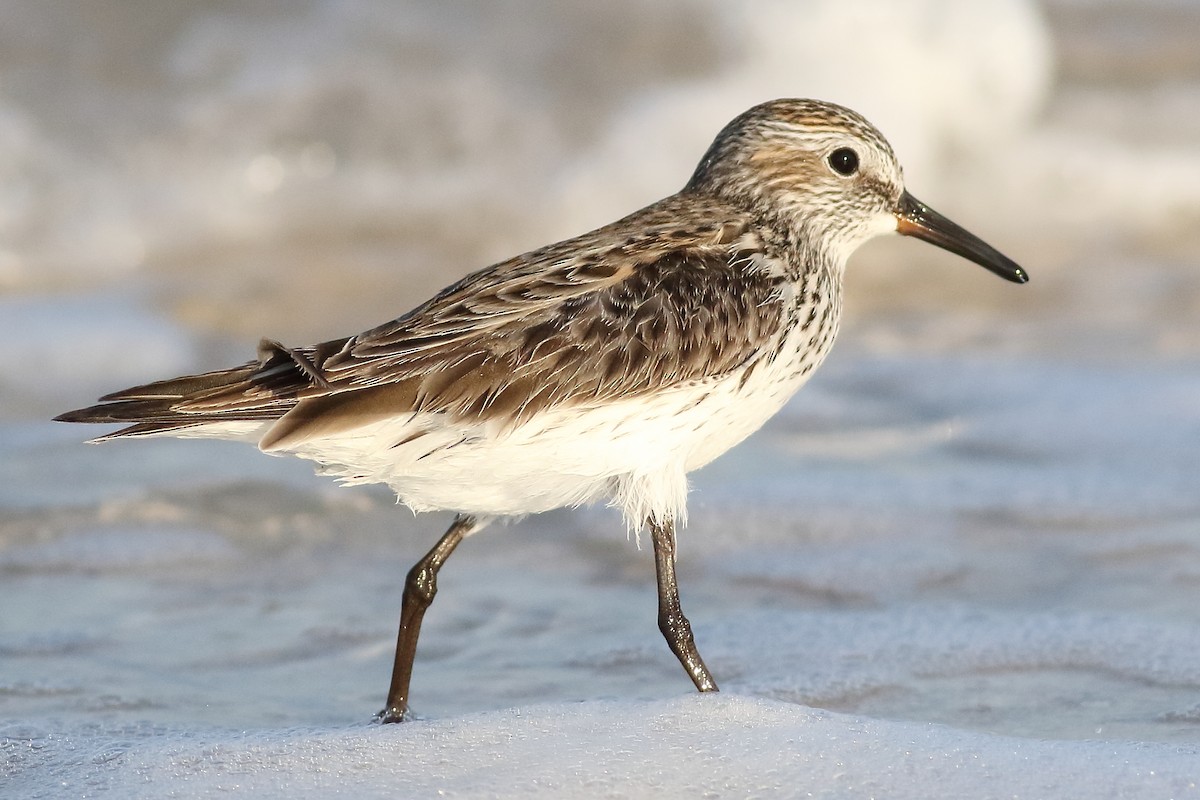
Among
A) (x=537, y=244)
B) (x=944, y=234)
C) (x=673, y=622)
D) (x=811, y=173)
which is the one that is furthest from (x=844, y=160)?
(x=537, y=244)

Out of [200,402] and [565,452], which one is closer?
[200,402]

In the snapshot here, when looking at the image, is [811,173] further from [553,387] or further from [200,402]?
[200,402]

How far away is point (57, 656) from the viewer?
5875 millimetres

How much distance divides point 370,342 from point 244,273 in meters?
6.63

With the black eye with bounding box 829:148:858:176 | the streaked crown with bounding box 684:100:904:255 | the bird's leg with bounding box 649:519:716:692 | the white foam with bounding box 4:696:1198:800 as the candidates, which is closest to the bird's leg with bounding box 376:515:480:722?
the white foam with bounding box 4:696:1198:800

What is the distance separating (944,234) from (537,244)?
5.95 m

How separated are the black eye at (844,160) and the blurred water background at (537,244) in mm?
1676

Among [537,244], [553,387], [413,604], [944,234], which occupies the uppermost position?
[537,244]

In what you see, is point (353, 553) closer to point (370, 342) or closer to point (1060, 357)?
point (370, 342)

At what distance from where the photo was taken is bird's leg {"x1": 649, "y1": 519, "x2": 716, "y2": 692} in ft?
17.6

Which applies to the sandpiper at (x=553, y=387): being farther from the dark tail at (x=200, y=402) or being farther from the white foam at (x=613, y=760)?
the white foam at (x=613, y=760)

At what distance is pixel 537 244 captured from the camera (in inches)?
468

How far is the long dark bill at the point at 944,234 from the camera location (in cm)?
614

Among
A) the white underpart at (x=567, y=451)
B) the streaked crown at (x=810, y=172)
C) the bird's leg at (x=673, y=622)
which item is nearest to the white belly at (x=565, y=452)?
the white underpart at (x=567, y=451)
